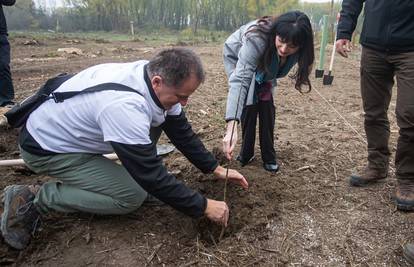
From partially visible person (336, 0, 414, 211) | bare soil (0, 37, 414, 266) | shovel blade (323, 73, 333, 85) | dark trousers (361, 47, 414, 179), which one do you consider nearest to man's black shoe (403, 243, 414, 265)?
bare soil (0, 37, 414, 266)

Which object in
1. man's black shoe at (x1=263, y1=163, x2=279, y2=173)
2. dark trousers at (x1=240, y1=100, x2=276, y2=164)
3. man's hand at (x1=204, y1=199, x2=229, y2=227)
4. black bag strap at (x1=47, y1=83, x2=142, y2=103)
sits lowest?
man's black shoe at (x1=263, y1=163, x2=279, y2=173)

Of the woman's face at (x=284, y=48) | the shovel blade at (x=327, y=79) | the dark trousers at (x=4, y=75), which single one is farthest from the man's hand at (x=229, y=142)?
the shovel blade at (x=327, y=79)

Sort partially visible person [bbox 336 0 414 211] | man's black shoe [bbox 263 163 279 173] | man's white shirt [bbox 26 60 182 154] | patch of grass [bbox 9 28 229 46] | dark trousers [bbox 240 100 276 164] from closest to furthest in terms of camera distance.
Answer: man's white shirt [bbox 26 60 182 154] → partially visible person [bbox 336 0 414 211] → dark trousers [bbox 240 100 276 164] → man's black shoe [bbox 263 163 279 173] → patch of grass [bbox 9 28 229 46]

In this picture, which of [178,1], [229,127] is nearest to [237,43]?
[229,127]

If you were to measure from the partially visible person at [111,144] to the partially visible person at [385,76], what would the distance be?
3.67 ft

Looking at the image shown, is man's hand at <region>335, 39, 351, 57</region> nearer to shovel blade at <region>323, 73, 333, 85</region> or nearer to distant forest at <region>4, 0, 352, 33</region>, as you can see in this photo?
shovel blade at <region>323, 73, 333, 85</region>

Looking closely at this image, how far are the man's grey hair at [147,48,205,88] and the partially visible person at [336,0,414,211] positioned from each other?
53.6 inches

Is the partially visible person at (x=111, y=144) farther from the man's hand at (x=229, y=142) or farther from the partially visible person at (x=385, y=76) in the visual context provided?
the partially visible person at (x=385, y=76)

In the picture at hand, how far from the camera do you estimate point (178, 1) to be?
141 ft

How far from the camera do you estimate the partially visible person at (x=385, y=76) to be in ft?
8.18

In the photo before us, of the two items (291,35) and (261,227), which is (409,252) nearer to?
(261,227)

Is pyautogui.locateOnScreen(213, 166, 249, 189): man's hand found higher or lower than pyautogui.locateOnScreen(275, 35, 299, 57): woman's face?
lower

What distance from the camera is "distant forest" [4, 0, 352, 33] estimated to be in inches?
1298

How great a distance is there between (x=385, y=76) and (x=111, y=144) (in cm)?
199
